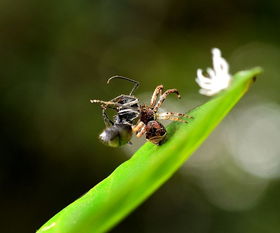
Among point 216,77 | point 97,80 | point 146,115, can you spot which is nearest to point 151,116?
point 146,115

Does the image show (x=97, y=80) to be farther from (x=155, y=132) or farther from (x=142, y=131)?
(x=155, y=132)

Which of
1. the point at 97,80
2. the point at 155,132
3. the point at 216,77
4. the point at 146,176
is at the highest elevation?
the point at 216,77

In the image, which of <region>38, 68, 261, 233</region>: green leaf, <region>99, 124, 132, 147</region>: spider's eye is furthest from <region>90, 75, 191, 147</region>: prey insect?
<region>38, 68, 261, 233</region>: green leaf

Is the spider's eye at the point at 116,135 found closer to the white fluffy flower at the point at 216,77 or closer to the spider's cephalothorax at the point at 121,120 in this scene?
the spider's cephalothorax at the point at 121,120

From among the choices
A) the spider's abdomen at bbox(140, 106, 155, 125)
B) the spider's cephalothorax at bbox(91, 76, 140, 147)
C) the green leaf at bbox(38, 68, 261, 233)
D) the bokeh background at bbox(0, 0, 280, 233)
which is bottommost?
the bokeh background at bbox(0, 0, 280, 233)

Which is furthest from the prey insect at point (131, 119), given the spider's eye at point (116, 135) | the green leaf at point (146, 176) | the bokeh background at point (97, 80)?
the bokeh background at point (97, 80)

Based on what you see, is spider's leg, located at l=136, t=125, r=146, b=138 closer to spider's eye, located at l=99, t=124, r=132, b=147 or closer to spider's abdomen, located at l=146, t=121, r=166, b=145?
spider's abdomen, located at l=146, t=121, r=166, b=145

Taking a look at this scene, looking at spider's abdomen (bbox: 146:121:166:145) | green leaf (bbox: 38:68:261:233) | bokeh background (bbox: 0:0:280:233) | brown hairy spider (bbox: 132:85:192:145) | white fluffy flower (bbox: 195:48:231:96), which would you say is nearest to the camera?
green leaf (bbox: 38:68:261:233)

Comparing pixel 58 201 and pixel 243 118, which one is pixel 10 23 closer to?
pixel 58 201
